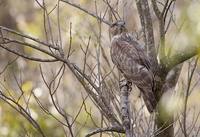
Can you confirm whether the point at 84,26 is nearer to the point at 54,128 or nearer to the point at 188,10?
the point at 54,128

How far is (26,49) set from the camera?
50.7 feet

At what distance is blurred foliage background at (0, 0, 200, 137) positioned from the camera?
5.83 meters

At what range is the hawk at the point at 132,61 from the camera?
6216mm

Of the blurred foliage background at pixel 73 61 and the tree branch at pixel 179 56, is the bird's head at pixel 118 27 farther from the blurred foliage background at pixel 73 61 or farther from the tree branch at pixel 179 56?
the tree branch at pixel 179 56

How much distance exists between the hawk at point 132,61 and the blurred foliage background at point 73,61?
0.51 ft

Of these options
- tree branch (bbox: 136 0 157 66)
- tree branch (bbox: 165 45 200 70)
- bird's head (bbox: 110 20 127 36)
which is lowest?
tree branch (bbox: 165 45 200 70)

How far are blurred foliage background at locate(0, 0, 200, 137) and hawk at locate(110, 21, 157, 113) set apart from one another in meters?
0.15

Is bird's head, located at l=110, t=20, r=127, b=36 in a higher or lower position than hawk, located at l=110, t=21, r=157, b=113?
higher

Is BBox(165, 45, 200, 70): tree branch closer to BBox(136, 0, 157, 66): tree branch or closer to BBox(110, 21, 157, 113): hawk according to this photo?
BBox(136, 0, 157, 66): tree branch

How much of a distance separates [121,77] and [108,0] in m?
0.83

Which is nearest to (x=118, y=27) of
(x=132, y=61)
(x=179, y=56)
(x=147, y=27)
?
(x=132, y=61)

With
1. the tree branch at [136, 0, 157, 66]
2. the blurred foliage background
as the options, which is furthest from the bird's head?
the tree branch at [136, 0, 157, 66]

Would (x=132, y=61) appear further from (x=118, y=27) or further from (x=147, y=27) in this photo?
(x=147, y=27)

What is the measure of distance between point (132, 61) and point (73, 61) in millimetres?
2207
